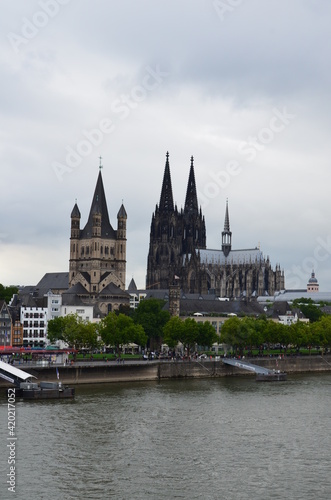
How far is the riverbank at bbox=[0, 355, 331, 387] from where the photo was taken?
294 feet

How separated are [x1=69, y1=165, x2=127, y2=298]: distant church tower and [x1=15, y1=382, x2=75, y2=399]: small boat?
3431 inches

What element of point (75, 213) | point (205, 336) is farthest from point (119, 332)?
point (75, 213)

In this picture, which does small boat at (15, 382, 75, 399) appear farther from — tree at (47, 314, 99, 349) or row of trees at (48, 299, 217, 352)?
row of trees at (48, 299, 217, 352)

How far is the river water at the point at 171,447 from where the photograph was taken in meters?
45.3

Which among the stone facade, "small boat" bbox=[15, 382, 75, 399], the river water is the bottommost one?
the river water

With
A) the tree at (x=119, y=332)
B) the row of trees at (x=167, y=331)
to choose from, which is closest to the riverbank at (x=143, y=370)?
the row of trees at (x=167, y=331)

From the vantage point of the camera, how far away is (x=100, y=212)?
171875mm

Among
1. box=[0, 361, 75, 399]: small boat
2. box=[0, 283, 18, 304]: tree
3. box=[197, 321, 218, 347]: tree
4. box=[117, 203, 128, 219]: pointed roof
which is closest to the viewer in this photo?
box=[0, 361, 75, 399]: small boat

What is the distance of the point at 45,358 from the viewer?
103 metres

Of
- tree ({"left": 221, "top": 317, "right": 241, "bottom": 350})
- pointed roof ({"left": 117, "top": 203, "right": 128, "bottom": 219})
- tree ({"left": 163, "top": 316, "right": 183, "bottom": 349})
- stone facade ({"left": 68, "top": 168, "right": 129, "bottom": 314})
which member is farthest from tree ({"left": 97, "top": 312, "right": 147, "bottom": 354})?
pointed roof ({"left": 117, "top": 203, "right": 128, "bottom": 219})

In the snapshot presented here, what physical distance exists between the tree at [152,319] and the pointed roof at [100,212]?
1357 inches

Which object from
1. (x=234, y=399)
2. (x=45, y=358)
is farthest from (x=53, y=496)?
(x=45, y=358)

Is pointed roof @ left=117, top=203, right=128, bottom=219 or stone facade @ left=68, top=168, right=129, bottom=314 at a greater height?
pointed roof @ left=117, top=203, right=128, bottom=219

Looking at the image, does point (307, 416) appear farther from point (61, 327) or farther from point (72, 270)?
point (72, 270)
